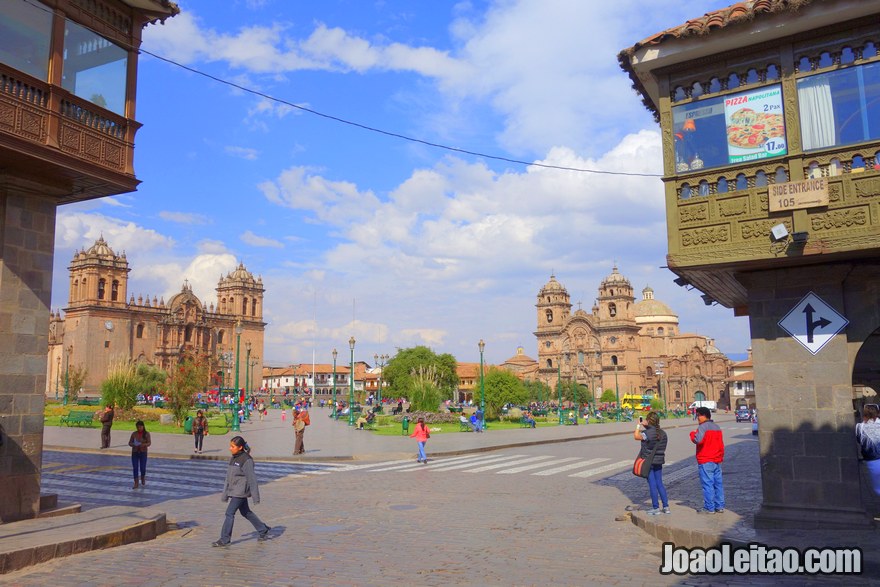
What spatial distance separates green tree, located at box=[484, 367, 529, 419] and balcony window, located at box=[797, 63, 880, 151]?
147 feet

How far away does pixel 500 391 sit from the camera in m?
55.6

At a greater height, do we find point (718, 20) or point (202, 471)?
point (718, 20)

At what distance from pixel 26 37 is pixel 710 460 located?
12076 millimetres

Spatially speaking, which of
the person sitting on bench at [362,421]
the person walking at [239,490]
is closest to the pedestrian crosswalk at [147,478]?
the person walking at [239,490]

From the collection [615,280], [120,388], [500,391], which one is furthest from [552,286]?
[120,388]

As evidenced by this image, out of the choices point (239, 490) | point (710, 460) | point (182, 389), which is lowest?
point (239, 490)

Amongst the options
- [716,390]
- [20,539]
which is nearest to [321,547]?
[20,539]

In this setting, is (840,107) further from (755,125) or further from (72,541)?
(72,541)

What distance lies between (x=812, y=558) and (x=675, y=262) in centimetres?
443

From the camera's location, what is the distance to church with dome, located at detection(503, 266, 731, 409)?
108 metres

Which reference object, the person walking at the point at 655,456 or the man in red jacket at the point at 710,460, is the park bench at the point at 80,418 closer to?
the person walking at the point at 655,456

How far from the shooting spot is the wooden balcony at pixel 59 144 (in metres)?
9.38

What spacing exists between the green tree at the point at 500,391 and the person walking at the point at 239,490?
44.2 m

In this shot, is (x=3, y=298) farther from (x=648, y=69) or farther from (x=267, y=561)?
(x=648, y=69)
